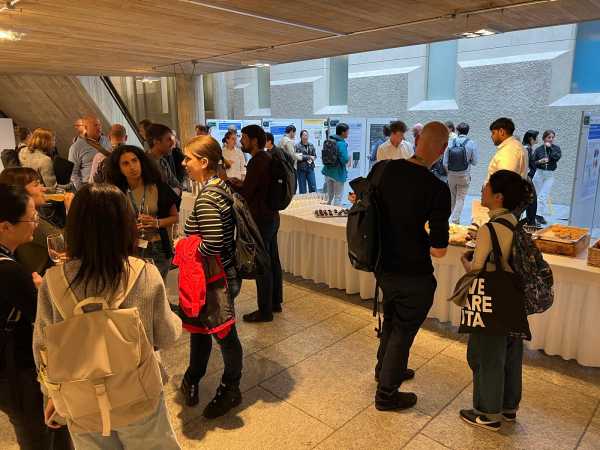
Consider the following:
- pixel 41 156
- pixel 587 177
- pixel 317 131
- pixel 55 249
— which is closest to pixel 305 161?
pixel 317 131

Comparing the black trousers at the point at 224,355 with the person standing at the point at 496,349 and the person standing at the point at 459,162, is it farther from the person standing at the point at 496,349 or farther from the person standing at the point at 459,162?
the person standing at the point at 459,162

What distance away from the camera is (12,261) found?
1.29 metres

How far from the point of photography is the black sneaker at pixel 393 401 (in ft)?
7.68

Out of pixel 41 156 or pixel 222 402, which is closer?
pixel 222 402

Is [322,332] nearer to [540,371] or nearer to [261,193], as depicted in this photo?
[261,193]

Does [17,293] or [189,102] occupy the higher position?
[189,102]

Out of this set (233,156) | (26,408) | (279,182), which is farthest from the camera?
(233,156)

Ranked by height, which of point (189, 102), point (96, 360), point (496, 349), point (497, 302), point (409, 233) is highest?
point (189, 102)

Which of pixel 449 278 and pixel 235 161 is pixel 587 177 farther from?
pixel 235 161

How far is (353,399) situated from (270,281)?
1158 millimetres

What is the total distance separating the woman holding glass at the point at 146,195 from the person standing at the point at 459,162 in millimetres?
4907

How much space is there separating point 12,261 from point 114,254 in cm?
40

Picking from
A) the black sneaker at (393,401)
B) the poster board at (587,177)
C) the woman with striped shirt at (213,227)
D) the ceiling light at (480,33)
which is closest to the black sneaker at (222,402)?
the woman with striped shirt at (213,227)

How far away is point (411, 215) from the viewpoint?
2064 mm
